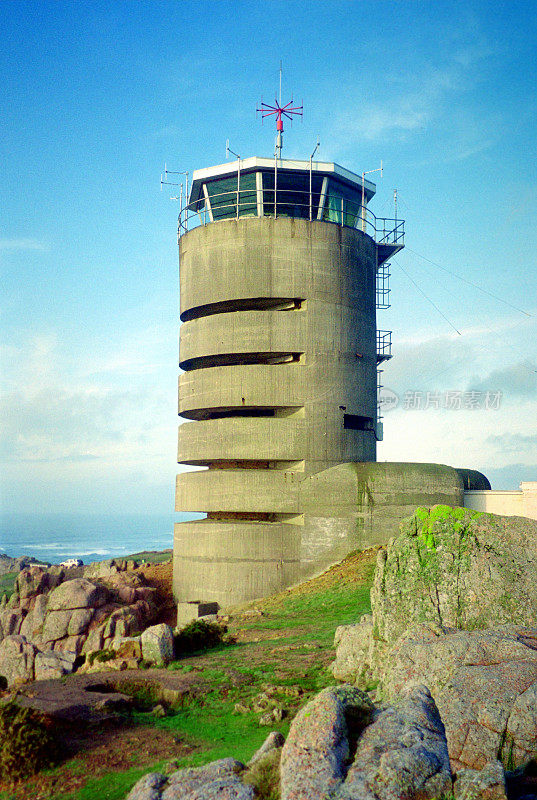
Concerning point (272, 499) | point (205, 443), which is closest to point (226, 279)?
point (205, 443)

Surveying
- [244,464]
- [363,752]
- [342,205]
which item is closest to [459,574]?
[363,752]

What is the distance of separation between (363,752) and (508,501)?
26847 mm

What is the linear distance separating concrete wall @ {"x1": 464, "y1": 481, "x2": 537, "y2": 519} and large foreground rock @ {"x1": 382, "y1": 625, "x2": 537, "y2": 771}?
70.1ft

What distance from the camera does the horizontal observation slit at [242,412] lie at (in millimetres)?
32125

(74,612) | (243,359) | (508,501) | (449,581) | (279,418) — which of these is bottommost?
(74,612)

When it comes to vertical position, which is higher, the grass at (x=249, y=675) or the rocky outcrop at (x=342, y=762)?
the rocky outcrop at (x=342, y=762)

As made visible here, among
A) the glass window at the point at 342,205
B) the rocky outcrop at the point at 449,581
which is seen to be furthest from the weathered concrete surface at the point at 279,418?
the rocky outcrop at the point at 449,581

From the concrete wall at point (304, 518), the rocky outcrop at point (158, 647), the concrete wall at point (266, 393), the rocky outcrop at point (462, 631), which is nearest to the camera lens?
the rocky outcrop at point (462, 631)

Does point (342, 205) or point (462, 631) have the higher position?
point (342, 205)

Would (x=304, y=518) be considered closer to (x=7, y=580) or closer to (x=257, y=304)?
(x=257, y=304)

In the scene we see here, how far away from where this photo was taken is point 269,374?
104 feet

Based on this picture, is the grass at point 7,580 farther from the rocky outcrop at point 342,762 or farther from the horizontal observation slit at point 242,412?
the rocky outcrop at point 342,762

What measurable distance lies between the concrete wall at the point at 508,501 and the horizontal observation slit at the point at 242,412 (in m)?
10.1

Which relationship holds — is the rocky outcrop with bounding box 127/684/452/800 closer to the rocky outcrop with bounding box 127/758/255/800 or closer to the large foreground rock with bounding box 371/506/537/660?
the rocky outcrop with bounding box 127/758/255/800
